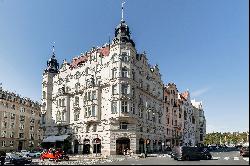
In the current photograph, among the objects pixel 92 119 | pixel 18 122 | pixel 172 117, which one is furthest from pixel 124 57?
pixel 18 122

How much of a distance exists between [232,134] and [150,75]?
116676mm

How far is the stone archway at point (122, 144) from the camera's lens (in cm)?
5697

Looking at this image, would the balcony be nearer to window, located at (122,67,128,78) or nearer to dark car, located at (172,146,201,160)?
window, located at (122,67,128,78)

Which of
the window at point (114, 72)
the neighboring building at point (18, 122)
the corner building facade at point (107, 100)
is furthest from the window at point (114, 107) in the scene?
the neighboring building at point (18, 122)

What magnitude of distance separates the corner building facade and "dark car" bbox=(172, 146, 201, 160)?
1647cm

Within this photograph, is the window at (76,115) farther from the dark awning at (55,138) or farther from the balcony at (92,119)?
the dark awning at (55,138)

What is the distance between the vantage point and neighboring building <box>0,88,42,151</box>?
275 feet

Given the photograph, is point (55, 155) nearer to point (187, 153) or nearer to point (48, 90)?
point (187, 153)

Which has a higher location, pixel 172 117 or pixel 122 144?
pixel 172 117

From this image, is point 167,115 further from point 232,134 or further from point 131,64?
point 232,134

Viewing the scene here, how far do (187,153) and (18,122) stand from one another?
6302 cm

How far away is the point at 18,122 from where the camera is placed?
89125 mm

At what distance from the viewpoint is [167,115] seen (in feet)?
259

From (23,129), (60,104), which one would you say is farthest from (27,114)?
(60,104)
